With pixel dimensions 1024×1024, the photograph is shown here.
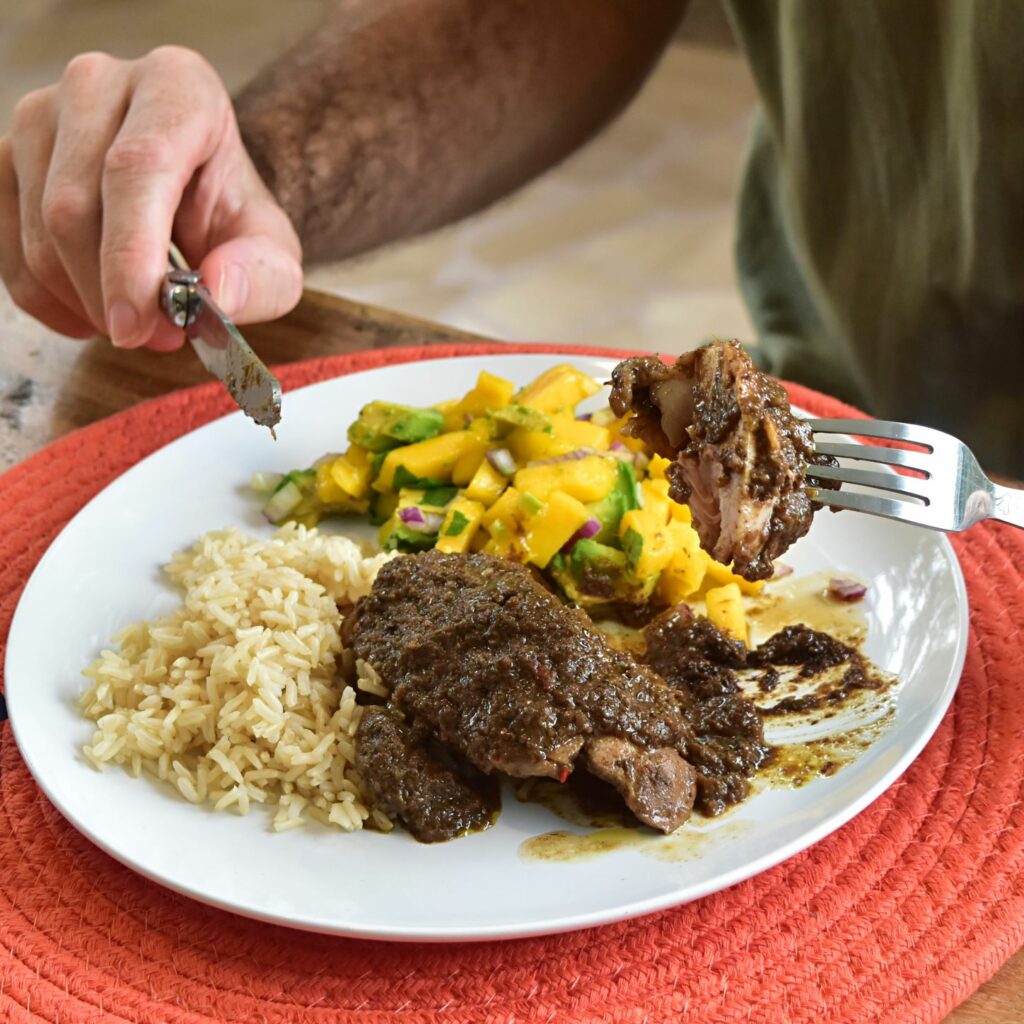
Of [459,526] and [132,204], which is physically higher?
[132,204]

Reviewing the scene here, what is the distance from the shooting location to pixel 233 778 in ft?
6.51

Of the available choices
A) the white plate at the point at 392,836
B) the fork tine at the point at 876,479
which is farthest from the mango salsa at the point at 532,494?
the fork tine at the point at 876,479

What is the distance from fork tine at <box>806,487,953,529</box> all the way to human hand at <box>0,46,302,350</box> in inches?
59.0

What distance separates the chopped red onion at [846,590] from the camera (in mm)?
2451

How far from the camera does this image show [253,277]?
2992 mm

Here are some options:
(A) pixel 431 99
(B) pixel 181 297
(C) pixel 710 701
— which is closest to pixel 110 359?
(B) pixel 181 297

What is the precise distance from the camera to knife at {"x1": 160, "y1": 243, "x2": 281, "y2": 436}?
2246 mm

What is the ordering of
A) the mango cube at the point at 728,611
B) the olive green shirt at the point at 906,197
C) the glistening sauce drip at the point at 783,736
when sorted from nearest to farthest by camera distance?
1. the glistening sauce drip at the point at 783,736
2. the mango cube at the point at 728,611
3. the olive green shirt at the point at 906,197

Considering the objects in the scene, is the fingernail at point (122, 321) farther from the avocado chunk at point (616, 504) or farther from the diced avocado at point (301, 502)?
the avocado chunk at point (616, 504)

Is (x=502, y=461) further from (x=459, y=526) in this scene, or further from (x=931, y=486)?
(x=931, y=486)

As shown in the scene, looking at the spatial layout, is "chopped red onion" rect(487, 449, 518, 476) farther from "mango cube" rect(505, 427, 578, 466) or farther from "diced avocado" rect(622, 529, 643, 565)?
"diced avocado" rect(622, 529, 643, 565)

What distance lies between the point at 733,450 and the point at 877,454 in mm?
259

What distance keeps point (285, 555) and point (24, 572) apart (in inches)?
23.6

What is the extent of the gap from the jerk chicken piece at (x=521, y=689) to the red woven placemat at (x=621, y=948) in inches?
8.5
